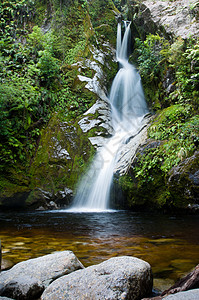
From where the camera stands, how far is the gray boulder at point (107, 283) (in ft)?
6.23

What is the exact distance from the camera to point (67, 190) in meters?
8.76

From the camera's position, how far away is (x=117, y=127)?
436 inches

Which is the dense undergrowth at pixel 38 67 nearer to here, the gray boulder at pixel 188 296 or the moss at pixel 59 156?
the moss at pixel 59 156

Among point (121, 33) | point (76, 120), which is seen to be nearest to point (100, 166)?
point (76, 120)

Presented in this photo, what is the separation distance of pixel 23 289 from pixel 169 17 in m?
11.8

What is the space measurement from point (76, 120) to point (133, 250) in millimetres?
7744

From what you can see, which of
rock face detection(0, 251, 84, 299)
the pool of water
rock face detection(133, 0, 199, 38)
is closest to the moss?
the pool of water

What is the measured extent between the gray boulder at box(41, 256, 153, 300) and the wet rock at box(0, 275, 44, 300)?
0.57 ft

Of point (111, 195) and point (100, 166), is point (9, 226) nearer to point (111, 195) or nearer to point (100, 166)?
point (111, 195)

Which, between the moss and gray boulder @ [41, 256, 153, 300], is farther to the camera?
the moss

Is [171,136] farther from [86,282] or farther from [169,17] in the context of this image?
[169,17]

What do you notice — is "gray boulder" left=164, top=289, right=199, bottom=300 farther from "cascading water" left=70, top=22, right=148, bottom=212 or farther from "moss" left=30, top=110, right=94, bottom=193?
"moss" left=30, top=110, right=94, bottom=193

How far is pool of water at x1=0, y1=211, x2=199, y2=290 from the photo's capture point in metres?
2.97

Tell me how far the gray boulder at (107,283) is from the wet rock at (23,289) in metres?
0.17
